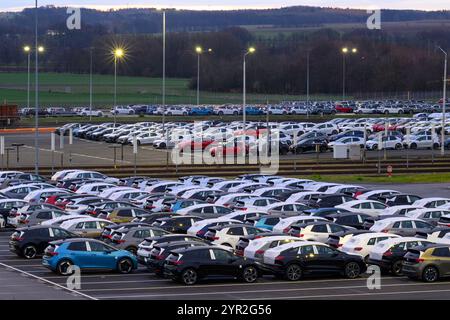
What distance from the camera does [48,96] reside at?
140 meters

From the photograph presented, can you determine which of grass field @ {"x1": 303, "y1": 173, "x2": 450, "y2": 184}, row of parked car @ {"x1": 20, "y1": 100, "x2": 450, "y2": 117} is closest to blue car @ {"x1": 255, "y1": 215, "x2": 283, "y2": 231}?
grass field @ {"x1": 303, "y1": 173, "x2": 450, "y2": 184}

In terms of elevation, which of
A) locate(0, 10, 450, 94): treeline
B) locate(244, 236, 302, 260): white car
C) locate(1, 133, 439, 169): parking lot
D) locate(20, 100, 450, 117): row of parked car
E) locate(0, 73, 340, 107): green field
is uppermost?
locate(0, 10, 450, 94): treeline

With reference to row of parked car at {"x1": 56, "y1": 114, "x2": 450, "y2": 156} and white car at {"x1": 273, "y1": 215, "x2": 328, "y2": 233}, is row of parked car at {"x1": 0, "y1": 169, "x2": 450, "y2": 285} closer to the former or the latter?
white car at {"x1": 273, "y1": 215, "x2": 328, "y2": 233}

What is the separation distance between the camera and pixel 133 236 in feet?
97.6

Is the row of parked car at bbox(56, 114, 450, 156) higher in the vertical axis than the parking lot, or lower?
higher

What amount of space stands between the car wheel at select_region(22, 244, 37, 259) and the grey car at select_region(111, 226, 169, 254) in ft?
7.45

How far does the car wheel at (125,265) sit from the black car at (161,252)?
734 millimetres

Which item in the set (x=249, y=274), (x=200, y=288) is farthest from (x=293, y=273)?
(x=200, y=288)

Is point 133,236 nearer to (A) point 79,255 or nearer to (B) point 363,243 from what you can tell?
(A) point 79,255

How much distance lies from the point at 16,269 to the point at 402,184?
29.9m

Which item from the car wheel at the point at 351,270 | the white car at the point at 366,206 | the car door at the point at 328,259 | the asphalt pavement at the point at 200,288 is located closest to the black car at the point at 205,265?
the asphalt pavement at the point at 200,288

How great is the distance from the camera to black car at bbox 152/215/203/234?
32.6 metres

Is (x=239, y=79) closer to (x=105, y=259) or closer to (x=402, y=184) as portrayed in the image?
(x=402, y=184)

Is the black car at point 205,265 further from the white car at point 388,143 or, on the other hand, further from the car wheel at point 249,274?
the white car at point 388,143
